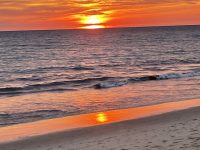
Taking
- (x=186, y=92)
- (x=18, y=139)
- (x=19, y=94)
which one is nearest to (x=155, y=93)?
(x=186, y=92)

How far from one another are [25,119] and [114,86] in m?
13.0

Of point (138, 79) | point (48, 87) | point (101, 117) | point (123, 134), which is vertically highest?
point (123, 134)

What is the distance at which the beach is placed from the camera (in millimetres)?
12367

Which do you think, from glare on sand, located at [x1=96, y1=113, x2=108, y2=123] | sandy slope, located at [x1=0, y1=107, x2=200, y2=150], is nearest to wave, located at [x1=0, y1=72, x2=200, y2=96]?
glare on sand, located at [x1=96, y1=113, x2=108, y2=123]

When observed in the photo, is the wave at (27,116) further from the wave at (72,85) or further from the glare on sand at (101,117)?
the wave at (72,85)

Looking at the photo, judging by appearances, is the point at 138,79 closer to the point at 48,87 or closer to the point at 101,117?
the point at 48,87

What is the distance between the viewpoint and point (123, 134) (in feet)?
47.0

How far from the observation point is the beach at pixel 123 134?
12.4 metres

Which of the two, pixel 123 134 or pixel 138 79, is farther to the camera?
pixel 138 79

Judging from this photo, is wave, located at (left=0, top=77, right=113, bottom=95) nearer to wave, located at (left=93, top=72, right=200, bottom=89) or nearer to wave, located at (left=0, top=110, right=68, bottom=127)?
wave, located at (left=93, top=72, right=200, bottom=89)

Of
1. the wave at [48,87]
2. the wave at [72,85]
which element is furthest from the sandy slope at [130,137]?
the wave at [48,87]

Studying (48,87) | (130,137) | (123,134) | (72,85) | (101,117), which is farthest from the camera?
(72,85)

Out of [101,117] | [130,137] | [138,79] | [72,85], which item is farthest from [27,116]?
[138,79]

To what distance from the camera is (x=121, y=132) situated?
14727 millimetres
